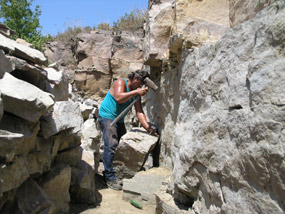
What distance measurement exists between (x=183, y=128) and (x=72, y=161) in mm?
1350

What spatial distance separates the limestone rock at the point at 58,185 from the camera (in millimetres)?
Result: 2551

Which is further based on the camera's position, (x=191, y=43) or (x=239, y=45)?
(x=191, y=43)

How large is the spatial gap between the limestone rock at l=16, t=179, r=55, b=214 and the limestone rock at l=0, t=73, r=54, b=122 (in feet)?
2.10

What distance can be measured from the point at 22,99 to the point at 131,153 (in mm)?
1982

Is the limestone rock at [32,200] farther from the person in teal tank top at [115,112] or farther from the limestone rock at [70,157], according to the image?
the person in teal tank top at [115,112]

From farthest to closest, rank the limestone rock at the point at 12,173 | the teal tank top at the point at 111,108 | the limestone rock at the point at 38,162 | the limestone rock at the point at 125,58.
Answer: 1. the limestone rock at the point at 125,58
2. the teal tank top at the point at 111,108
3. the limestone rock at the point at 38,162
4. the limestone rock at the point at 12,173

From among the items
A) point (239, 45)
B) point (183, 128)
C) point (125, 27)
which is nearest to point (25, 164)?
point (183, 128)

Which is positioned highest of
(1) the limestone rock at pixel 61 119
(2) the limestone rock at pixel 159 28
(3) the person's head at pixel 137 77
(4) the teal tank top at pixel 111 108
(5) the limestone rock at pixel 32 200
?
(2) the limestone rock at pixel 159 28

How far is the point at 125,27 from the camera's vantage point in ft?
39.9

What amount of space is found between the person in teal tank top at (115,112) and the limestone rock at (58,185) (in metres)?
0.95

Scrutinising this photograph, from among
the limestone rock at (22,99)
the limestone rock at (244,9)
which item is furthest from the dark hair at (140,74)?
the limestone rock at (22,99)

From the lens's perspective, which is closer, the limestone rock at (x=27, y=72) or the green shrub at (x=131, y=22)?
the limestone rock at (x=27, y=72)

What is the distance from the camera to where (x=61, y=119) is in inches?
104

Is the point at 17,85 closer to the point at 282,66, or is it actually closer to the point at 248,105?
the point at 248,105
